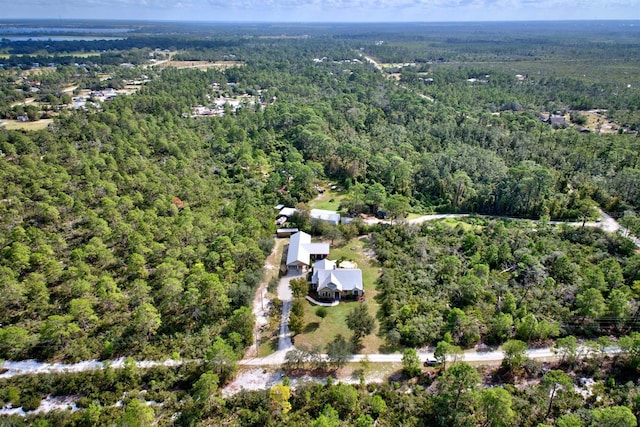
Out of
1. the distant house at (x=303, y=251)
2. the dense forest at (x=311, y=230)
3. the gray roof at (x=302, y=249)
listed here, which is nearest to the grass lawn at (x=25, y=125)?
the dense forest at (x=311, y=230)

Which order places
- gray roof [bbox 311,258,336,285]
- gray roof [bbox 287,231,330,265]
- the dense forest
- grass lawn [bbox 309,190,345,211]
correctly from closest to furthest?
the dense forest
gray roof [bbox 311,258,336,285]
gray roof [bbox 287,231,330,265]
grass lawn [bbox 309,190,345,211]

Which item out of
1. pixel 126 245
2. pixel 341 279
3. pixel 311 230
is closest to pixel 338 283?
pixel 341 279

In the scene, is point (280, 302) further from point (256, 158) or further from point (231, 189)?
point (256, 158)

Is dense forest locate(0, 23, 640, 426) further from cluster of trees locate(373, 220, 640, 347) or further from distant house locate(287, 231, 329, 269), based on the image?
distant house locate(287, 231, 329, 269)

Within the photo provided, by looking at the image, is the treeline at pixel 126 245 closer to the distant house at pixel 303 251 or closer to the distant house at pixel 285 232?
the distant house at pixel 285 232

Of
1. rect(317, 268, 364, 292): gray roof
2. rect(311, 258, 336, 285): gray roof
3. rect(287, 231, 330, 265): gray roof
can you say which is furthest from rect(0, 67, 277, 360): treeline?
rect(317, 268, 364, 292): gray roof

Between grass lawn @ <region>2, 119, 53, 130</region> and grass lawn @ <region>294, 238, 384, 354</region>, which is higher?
grass lawn @ <region>2, 119, 53, 130</region>

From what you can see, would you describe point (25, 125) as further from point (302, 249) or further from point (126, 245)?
point (302, 249)
